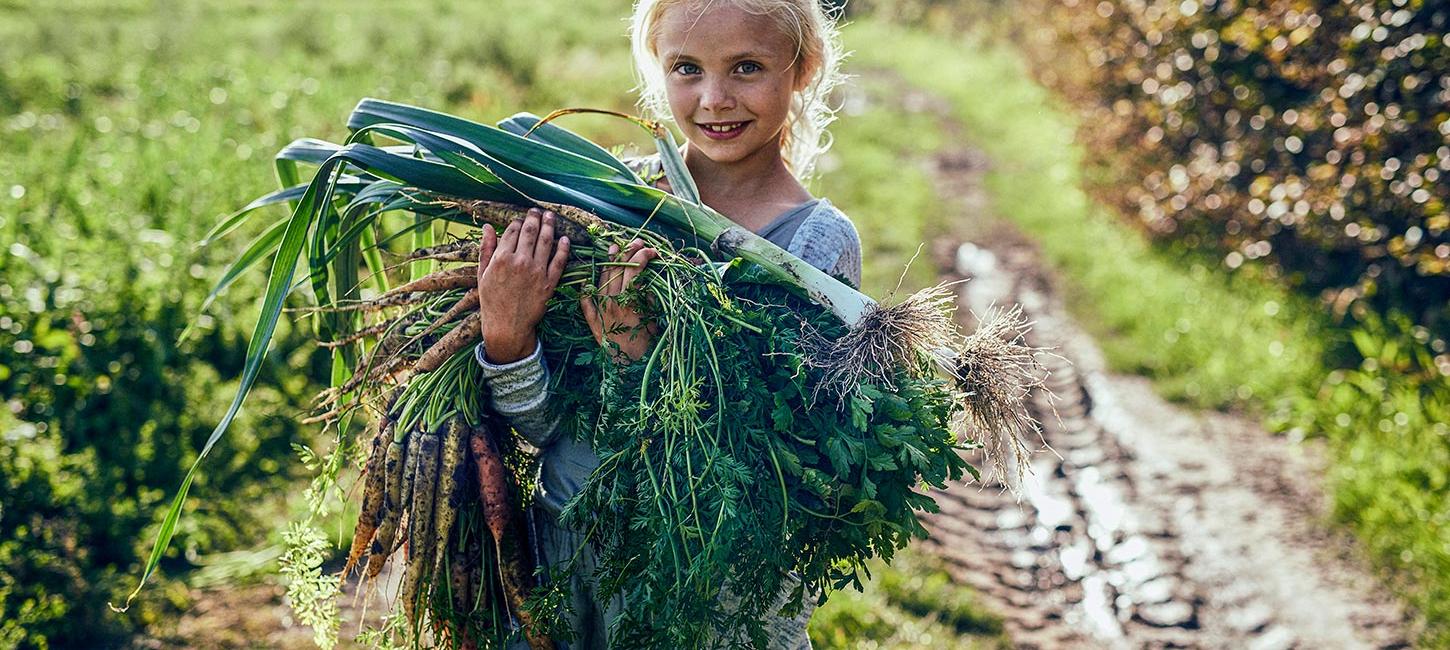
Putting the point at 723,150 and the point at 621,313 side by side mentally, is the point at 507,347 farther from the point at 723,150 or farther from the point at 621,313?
the point at 723,150

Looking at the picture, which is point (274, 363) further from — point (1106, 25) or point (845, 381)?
point (1106, 25)

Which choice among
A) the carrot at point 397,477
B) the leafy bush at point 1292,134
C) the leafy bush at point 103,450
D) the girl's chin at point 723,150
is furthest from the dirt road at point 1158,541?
the leafy bush at point 103,450

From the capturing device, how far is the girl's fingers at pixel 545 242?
1.74m

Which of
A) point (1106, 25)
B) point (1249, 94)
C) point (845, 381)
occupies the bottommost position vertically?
point (845, 381)

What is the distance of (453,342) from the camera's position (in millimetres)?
1809

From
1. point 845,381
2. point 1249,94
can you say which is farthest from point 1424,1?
point 845,381

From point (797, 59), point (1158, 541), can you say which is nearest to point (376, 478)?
point (797, 59)

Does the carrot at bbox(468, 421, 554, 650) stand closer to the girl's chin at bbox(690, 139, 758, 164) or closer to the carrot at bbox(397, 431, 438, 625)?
the carrot at bbox(397, 431, 438, 625)

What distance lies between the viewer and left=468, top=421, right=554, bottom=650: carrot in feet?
5.92

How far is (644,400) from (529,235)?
0.33 m

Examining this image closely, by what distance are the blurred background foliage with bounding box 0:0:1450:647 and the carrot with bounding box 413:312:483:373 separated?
90 cm

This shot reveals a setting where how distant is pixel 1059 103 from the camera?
401 inches

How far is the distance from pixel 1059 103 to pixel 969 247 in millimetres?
3589

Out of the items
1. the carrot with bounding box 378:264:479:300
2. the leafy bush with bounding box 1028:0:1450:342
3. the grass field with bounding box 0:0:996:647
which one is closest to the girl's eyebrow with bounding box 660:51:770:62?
the carrot with bounding box 378:264:479:300
